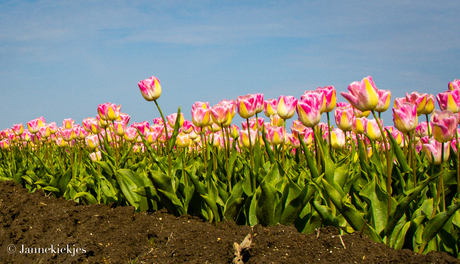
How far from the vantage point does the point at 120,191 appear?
12.7ft

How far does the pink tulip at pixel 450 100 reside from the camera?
2.70 metres

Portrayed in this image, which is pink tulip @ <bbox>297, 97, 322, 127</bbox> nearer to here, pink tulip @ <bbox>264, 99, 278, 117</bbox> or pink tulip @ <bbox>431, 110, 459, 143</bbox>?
Answer: pink tulip @ <bbox>431, 110, 459, 143</bbox>

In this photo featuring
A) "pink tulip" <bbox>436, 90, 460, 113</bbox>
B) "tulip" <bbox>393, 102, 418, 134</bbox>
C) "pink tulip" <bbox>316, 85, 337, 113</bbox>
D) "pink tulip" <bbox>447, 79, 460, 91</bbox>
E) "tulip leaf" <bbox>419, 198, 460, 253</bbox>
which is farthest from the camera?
"pink tulip" <bbox>447, 79, 460, 91</bbox>

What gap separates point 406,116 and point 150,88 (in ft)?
6.56

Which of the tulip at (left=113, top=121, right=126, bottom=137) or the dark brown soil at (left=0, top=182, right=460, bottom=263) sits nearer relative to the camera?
the dark brown soil at (left=0, top=182, right=460, bottom=263)

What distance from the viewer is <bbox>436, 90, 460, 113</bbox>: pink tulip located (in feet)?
8.86

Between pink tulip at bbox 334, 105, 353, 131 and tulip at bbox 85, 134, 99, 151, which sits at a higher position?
pink tulip at bbox 334, 105, 353, 131

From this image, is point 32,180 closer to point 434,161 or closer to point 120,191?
point 120,191

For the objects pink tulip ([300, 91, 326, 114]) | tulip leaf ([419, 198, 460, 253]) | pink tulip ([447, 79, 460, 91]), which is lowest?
tulip leaf ([419, 198, 460, 253])

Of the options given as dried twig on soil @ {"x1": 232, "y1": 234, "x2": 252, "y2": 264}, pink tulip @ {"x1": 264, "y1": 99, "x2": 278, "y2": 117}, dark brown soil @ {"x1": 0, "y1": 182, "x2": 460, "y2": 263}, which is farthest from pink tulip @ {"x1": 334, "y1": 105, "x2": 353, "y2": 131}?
dried twig on soil @ {"x1": 232, "y1": 234, "x2": 252, "y2": 264}

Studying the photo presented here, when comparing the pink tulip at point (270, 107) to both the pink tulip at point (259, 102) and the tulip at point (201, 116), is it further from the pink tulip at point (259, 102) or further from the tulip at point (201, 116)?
the tulip at point (201, 116)

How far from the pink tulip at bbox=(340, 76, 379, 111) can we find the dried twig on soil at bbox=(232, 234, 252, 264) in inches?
43.1
